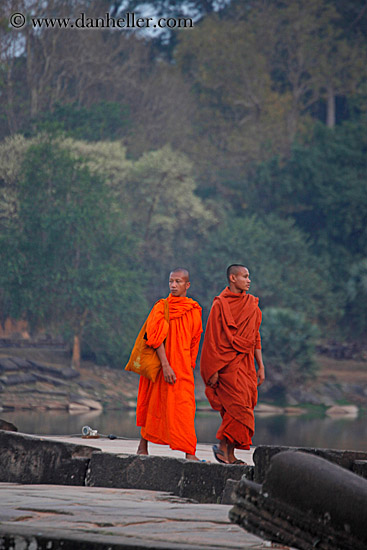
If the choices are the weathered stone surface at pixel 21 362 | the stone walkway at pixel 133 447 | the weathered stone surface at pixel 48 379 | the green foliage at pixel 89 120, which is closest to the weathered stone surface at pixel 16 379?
the weathered stone surface at pixel 48 379

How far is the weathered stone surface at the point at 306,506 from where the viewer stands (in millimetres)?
2803

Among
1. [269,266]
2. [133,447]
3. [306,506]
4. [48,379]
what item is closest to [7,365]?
[48,379]

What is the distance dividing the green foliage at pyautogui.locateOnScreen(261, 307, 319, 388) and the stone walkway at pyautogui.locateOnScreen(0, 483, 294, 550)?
23954 mm

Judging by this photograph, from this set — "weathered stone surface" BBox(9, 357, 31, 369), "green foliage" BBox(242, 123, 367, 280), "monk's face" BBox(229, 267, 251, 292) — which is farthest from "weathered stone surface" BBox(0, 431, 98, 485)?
"green foliage" BBox(242, 123, 367, 280)

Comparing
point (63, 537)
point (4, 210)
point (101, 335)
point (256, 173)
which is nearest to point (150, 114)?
point (256, 173)

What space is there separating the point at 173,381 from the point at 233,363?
529 millimetres

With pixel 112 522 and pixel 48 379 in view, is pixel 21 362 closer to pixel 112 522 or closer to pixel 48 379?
pixel 48 379

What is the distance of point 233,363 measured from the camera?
6742 mm

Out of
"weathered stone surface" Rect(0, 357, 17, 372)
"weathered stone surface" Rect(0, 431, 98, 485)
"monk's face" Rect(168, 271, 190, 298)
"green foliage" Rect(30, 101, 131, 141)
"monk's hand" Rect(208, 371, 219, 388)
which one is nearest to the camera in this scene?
"weathered stone surface" Rect(0, 431, 98, 485)

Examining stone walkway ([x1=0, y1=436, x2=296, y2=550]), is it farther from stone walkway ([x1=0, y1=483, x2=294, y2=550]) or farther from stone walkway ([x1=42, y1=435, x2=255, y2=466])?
stone walkway ([x1=42, y1=435, x2=255, y2=466])

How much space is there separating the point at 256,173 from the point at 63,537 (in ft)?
119

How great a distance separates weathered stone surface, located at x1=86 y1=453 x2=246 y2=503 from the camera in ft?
16.3

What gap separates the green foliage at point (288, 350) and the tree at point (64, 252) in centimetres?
463

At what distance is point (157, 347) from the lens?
6.63m
